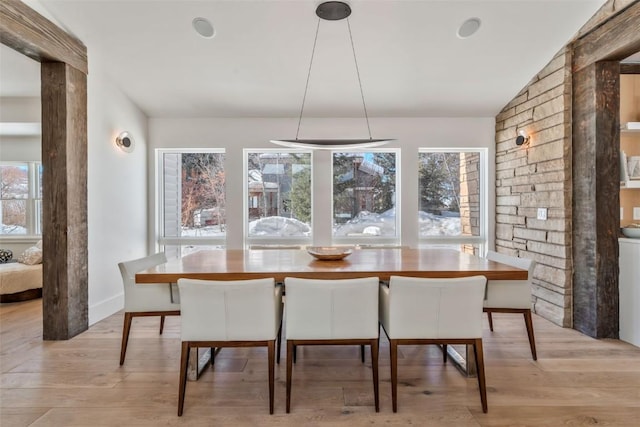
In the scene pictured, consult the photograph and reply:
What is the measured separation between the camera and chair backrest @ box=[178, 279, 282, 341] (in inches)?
73.2

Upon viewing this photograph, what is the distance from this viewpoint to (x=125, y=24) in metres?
2.90

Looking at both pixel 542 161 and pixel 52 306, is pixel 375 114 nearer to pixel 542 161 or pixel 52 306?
pixel 542 161

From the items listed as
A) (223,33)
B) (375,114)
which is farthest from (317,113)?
(223,33)

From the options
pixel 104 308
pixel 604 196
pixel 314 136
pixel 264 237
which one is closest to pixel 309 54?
pixel 314 136

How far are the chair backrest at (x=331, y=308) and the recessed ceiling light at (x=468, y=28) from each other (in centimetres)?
243

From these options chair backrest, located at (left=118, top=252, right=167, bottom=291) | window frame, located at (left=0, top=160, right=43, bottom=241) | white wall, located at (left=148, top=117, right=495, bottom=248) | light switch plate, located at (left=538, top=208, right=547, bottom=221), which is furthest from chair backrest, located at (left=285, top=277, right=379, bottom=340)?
window frame, located at (left=0, top=160, right=43, bottom=241)

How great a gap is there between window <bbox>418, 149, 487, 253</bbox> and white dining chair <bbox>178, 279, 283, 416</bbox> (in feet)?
9.97

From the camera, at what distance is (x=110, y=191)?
359cm

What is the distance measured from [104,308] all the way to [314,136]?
3.04 m

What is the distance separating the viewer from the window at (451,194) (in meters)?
4.44

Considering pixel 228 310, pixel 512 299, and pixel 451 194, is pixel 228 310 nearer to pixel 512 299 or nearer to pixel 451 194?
pixel 512 299

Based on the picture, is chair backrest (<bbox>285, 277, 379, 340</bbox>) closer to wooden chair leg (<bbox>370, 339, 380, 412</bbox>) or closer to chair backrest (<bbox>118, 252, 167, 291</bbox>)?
wooden chair leg (<bbox>370, 339, 380, 412</bbox>)

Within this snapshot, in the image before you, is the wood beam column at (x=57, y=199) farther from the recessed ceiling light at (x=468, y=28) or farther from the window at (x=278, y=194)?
the recessed ceiling light at (x=468, y=28)

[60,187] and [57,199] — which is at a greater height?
[60,187]
